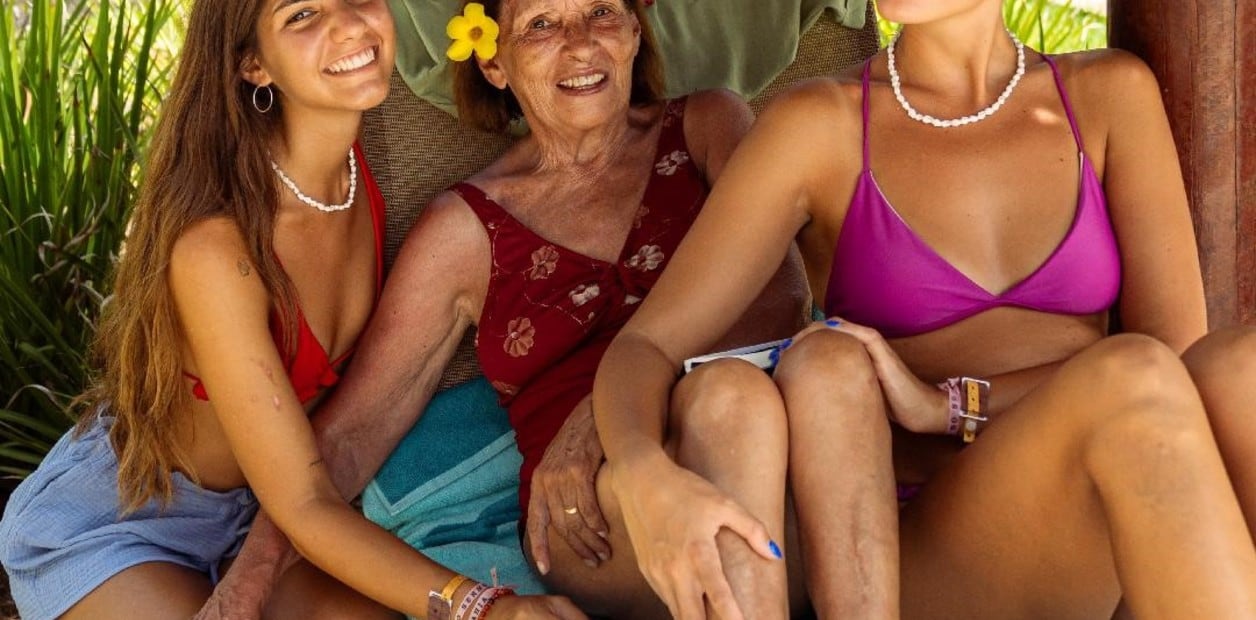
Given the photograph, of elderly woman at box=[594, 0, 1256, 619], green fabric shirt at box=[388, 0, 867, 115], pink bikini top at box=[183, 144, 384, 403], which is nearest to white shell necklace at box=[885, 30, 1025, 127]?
elderly woman at box=[594, 0, 1256, 619]

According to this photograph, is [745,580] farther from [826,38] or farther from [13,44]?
[13,44]

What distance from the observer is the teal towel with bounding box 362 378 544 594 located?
3.26 metres

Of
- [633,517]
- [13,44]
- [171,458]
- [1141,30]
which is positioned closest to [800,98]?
[1141,30]

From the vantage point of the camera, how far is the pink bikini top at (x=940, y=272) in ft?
8.82

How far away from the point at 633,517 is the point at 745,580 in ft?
0.69

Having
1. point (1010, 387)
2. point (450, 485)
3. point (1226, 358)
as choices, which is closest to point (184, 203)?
point (450, 485)

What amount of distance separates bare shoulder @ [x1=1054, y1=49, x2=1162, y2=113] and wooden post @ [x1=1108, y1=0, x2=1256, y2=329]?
73 mm

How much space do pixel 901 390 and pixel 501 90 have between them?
1.41m

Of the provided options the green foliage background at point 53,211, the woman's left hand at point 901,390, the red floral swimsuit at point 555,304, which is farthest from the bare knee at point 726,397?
the green foliage background at point 53,211

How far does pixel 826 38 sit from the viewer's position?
373 cm

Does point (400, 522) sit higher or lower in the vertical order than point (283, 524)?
lower

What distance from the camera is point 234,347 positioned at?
2.87m

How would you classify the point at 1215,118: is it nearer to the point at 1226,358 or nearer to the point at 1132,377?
the point at 1226,358

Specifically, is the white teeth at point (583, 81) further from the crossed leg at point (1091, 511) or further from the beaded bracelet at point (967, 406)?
the crossed leg at point (1091, 511)
